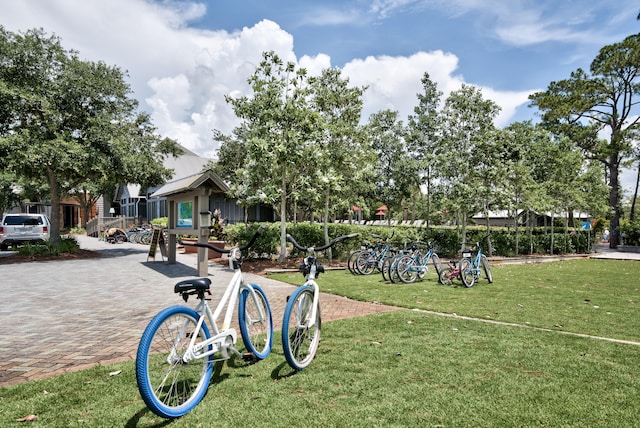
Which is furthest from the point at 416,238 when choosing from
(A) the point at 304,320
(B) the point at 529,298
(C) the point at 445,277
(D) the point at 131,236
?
(D) the point at 131,236

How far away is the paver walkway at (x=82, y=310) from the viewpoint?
4.00 m

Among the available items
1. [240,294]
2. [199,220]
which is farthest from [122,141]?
[240,294]

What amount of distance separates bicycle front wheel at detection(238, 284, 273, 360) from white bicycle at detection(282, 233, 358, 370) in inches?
11.4

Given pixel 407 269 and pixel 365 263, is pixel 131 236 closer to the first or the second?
pixel 365 263

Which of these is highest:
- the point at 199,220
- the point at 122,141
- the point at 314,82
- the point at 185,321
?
the point at 314,82

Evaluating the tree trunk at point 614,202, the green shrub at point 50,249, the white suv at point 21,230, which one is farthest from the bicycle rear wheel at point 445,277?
the tree trunk at point 614,202

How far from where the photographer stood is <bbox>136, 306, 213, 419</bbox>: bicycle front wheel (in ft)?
7.95

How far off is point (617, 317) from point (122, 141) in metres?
15.6

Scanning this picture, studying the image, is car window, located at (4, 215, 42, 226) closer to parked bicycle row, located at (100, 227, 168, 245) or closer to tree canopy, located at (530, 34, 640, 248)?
parked bicycle row, located at (100, 227, 168, 245)

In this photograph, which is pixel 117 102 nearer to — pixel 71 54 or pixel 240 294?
pixel 71 54

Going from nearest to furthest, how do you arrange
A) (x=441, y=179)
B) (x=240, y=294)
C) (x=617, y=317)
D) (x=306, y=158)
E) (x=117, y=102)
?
(x=240, y=294) → (x=617, y=317) → (x=306, y=158) → (x=117, y=102) → (x=441, y=179)

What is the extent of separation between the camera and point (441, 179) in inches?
730

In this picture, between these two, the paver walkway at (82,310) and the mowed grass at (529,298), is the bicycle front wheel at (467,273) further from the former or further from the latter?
the paver walkway at (82,310)

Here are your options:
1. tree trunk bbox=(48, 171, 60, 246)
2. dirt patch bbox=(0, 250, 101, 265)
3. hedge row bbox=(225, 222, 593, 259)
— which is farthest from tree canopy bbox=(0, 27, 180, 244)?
hedge row bbox=(225, 222, 593, 259)
